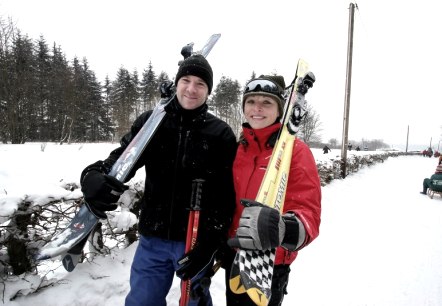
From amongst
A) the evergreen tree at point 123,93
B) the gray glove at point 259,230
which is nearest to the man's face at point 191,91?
the gray glove at point 259,230

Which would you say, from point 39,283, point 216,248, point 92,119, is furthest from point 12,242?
point 92,119

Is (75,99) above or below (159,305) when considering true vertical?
above

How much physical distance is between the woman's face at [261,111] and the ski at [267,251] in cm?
12

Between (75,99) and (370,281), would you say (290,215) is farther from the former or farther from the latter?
(75,99)

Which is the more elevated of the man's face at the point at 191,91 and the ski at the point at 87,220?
the man's face at the point at 191,91

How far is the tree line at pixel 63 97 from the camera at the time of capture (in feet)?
57.4

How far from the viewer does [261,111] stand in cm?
184

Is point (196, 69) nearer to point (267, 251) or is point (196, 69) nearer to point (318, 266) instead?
→ point (267, 251)

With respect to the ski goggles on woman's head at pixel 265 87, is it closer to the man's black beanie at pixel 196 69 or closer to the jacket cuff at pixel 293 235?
the man's black beanie at pixel 196 69

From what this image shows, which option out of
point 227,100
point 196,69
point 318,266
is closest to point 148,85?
point 227,100

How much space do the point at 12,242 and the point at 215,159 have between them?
1.92 metres

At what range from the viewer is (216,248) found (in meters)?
1.77

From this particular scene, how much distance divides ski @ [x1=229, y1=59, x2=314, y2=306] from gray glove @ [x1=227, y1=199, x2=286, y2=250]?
175mm

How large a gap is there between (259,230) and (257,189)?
1.50 ft
